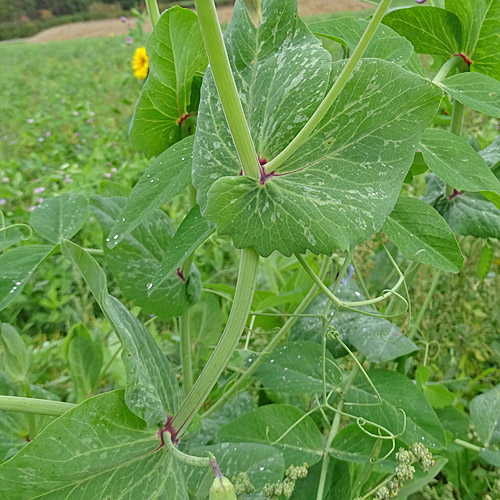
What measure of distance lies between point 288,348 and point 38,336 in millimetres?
881

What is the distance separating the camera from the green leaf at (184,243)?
1.47 feet

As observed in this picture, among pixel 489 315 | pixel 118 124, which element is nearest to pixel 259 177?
pixel 489 315

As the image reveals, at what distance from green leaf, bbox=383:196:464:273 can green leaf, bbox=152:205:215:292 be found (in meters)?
0.19

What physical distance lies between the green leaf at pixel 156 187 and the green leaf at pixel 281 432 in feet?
0.87

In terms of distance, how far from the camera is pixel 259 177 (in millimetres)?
379

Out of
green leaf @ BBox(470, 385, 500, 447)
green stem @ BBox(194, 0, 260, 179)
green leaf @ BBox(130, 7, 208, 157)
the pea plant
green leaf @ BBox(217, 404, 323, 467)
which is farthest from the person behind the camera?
green leaf @ BBox(470, 385, 500, 447)

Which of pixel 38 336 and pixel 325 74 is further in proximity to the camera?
pixel 38 336

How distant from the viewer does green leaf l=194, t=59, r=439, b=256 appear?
0.38m

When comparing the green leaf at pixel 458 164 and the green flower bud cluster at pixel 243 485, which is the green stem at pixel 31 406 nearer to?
the green flower bud cluster at pixel 243 485

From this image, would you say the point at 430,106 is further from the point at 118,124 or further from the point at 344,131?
the point at 118,124

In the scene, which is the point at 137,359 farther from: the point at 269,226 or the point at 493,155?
the point at 493,155

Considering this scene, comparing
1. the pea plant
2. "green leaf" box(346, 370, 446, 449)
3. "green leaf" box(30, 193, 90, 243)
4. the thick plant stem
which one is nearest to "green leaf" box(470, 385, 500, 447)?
the pea plant

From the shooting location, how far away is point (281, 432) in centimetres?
60

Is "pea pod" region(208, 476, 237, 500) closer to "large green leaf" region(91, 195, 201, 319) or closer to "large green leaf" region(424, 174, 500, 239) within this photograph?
"large green leaf" region(91, 195, 201, 319)
